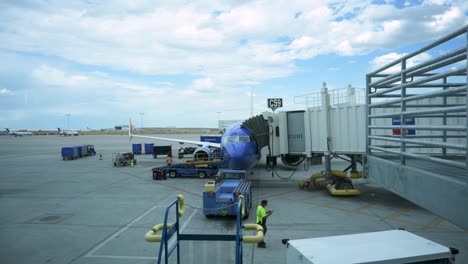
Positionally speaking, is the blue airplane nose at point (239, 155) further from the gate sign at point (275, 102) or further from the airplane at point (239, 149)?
the gate sign at point (275, 102)

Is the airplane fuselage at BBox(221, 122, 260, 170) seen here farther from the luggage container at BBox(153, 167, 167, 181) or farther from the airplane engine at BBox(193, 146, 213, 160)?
the airplane engine at BBox(193, 146, 213, 160)

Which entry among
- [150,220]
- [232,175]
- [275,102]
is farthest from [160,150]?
[150,220]

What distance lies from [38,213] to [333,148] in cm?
1593

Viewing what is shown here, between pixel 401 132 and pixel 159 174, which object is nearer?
pixel 401 132

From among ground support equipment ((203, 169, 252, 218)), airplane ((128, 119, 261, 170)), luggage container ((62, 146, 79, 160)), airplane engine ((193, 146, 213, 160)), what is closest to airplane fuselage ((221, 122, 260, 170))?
airplane ((128, 119, 261, 170))

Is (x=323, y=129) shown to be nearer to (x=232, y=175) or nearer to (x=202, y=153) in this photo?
(x=232, y=175)

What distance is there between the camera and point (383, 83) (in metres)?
6.36

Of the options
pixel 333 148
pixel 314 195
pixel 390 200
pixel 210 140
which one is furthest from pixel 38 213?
pixel 210 140

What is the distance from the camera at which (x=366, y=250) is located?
4.71 meters

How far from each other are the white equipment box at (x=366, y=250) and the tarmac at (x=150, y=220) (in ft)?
0.60

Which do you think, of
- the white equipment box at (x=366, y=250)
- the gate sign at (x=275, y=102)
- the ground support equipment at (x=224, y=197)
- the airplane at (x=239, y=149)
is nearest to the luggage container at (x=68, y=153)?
the airplane at (x=239, y=149)

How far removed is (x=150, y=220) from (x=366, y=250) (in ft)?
35.5

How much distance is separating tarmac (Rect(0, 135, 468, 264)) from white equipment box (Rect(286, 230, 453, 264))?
0.60ft

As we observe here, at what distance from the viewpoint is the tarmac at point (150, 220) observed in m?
9.87
